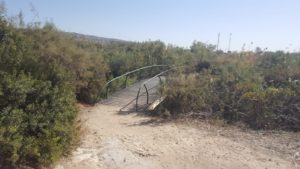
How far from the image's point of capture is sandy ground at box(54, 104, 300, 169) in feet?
25.4

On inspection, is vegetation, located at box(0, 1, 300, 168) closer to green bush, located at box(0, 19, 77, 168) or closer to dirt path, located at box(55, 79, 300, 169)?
green bush, located at box(0, 19, 77, 168)

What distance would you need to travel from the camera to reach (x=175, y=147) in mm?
8789

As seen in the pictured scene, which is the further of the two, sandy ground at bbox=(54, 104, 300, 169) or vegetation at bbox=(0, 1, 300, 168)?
sandy ground at bbox=(54, 104, 300, 169)

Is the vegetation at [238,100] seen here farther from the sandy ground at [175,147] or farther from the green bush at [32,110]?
the green bush at [32,110]

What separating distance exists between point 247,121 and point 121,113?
4.07 metres

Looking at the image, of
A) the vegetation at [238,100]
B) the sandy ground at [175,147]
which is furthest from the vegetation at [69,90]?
the sandy ground at [175,147]

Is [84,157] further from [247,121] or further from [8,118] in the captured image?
[247,121]

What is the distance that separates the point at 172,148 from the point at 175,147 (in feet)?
0.36

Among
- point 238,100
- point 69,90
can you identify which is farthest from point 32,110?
point 238,100

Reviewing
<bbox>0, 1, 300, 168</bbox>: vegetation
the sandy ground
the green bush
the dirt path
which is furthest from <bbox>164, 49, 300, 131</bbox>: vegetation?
the green bush

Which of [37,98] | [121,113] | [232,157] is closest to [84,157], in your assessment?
[37,98]

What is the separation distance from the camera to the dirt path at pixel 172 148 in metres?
7.75

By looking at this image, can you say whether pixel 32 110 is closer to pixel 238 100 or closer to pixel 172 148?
pixel 172 148

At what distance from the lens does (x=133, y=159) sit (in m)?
7.87
